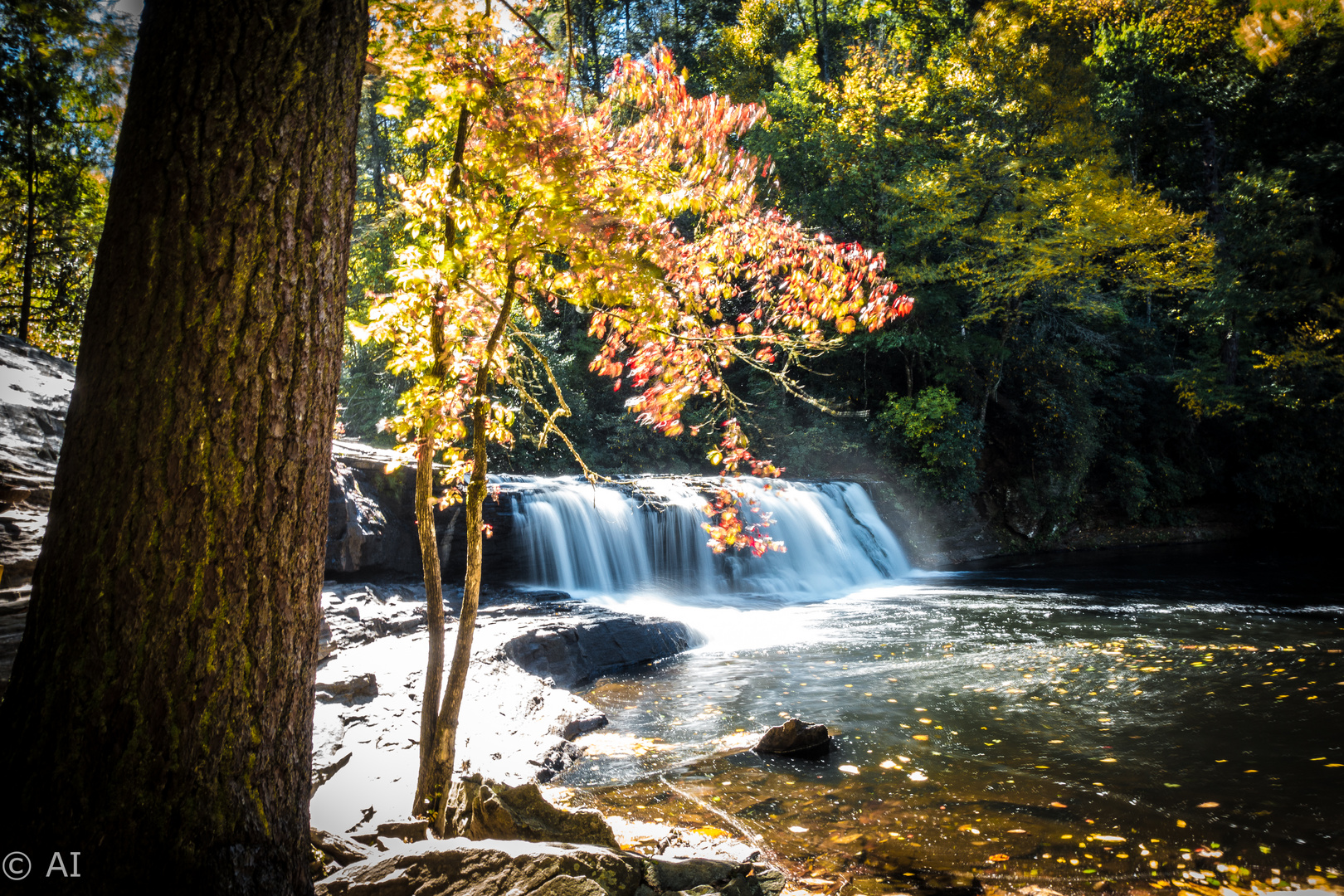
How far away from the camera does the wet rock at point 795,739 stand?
191 inches

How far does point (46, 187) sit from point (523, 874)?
41.0 ft

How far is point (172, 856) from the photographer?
1535 mm

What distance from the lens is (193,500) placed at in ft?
5.21

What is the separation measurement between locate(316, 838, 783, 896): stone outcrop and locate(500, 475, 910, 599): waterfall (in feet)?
19.9

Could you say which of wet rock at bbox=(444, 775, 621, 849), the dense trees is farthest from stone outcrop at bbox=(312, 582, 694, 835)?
the dense trees

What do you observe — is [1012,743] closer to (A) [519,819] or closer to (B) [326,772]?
(A) [519,819]

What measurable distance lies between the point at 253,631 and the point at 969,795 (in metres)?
4.02

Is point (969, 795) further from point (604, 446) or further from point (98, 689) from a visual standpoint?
point (604, 446)

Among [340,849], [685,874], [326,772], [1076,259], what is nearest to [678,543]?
[326,772]

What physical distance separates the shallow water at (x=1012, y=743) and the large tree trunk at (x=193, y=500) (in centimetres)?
260

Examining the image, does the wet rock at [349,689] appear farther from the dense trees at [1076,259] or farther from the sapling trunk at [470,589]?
the dense trees at [1076,259]

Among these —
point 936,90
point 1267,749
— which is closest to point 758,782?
point 1267,749

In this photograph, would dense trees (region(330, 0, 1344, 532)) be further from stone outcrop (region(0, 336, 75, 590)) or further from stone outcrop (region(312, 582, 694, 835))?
stone outcrop (region(0, 336, 75, 590))

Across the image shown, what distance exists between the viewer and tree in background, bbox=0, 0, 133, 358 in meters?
7.75
